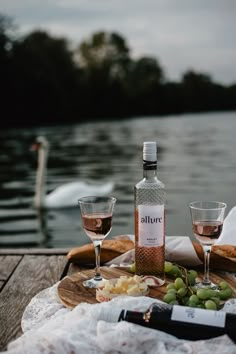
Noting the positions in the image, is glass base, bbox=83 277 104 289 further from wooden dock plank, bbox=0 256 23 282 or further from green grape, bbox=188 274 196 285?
wooden dock plank, bbox=0 256 23 282

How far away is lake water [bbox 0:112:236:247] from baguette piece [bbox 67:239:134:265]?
7.46 m

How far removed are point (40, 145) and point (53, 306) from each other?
10752 millimetres

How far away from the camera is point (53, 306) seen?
233cm

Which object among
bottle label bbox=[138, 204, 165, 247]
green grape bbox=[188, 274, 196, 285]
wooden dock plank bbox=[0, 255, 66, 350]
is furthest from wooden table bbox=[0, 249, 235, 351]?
bottle label bbox=[138, 204, 165, 247]

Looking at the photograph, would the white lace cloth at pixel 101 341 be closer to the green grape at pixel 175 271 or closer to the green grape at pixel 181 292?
the green grape at pixel 181 292

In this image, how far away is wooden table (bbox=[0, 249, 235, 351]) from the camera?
2.32 m

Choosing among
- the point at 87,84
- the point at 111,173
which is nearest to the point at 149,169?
the point at 111,173

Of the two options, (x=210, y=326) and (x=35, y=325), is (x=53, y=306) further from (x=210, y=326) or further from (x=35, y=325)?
(x=210, y=326)

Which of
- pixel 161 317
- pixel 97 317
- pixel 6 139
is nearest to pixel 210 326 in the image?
pixel 161 317

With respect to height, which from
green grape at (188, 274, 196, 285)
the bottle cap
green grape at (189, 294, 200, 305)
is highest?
the bottle cap

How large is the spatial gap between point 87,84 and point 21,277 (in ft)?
189

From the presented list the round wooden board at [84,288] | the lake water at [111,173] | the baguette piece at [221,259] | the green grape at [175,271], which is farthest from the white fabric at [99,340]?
the lake water at [111,173]

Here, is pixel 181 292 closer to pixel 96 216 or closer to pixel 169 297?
pixel 169 297

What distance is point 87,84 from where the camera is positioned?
196ft
